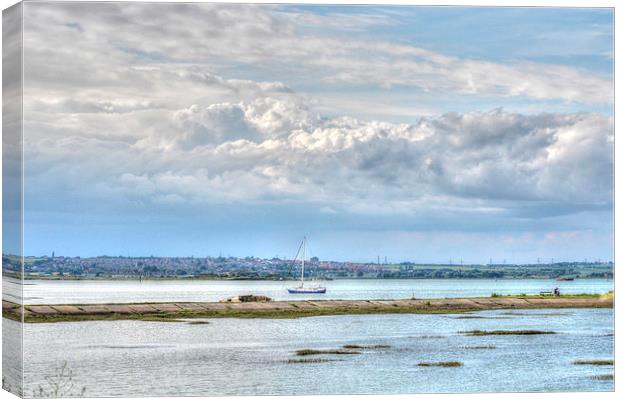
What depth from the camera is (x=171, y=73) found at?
3238 cm

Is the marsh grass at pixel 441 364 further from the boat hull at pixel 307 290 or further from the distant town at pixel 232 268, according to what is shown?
the boat hull at pixel 307 290

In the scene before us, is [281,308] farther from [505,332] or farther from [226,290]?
[226,290]

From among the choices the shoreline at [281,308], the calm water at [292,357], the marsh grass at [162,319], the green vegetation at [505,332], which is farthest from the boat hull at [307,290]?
the green vegetation at [505,332]

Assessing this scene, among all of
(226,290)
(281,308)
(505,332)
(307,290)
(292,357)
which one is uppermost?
(226,290)

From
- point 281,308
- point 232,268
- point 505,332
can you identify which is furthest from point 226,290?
point 505,332

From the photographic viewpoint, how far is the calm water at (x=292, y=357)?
1176 inches

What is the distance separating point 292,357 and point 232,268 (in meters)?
25.4

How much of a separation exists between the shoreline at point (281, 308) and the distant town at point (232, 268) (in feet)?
4.62

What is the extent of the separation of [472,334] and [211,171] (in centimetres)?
1146

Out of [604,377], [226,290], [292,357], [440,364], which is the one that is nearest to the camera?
[604,377]

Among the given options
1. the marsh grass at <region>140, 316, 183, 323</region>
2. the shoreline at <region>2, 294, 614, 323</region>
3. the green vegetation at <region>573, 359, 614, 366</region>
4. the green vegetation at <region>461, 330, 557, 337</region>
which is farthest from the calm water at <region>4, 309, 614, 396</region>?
the shoreline at <region>2, 294, 614, 323</region>

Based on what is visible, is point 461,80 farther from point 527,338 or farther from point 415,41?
point 527,338

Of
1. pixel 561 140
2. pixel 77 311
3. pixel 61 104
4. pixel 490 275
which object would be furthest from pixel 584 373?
pixel 490 275

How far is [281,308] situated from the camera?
5128 centimetres
